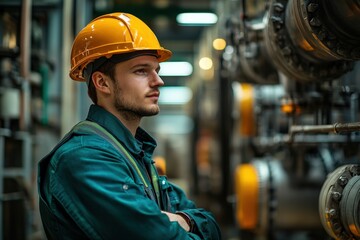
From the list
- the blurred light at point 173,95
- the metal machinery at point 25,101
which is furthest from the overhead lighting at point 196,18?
the blurred light at point 173,95

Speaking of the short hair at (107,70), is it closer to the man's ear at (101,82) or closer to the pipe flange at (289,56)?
the man's ear at (101,82)

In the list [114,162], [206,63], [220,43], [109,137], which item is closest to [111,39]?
[109,137]

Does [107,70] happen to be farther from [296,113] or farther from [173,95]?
[173,95]

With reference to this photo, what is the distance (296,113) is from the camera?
432 centimetres

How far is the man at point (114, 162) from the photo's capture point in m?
2.21

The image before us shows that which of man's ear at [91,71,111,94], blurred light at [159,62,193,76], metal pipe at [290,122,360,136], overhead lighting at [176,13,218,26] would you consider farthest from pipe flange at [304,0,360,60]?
blurred light at [159,62,193,76]

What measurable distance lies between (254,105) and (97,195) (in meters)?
4.72

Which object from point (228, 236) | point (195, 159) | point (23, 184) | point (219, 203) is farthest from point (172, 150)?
point (23, 184)

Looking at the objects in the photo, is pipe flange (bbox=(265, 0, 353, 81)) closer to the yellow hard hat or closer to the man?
the man

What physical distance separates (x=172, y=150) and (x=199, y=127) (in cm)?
621

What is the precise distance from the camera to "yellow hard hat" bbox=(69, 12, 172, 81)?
2645mm

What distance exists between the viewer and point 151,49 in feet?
8.82

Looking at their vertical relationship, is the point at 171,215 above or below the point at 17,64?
below

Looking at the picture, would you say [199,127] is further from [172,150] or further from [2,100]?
[2,100]
